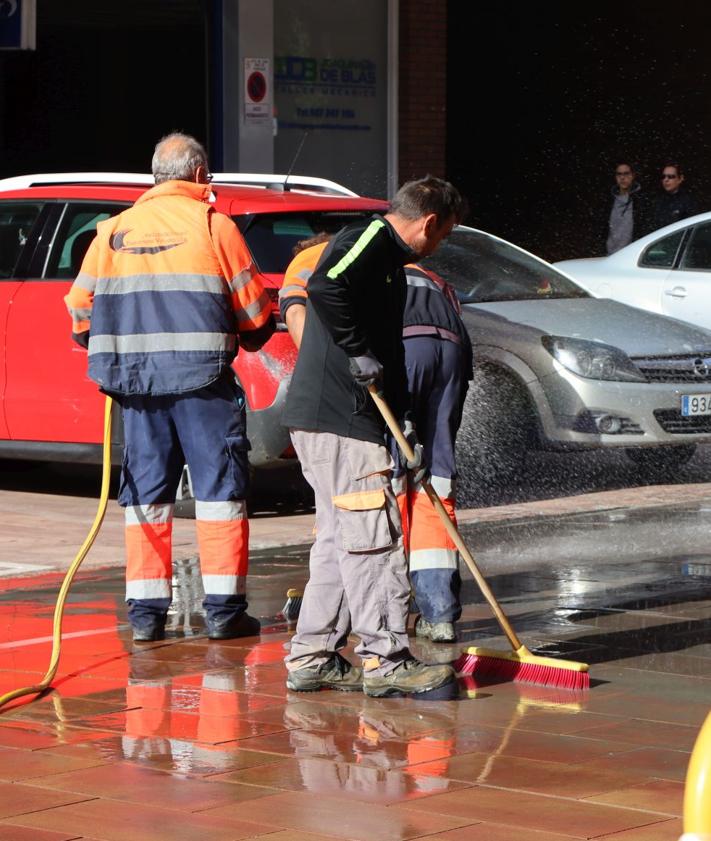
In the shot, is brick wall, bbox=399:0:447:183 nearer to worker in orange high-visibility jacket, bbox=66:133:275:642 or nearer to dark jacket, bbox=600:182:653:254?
dark jacket, bbox=600:182:653:254

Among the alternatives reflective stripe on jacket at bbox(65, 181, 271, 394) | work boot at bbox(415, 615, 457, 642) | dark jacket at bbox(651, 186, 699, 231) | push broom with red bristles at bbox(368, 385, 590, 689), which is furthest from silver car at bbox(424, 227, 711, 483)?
dark jacket at bbox(651, 186, 699, 231)

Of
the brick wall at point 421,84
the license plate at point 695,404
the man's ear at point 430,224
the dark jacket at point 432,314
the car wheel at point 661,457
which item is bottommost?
the car wheel at point 661,457

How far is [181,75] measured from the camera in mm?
20047

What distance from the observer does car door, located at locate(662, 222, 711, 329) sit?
15.3 meters

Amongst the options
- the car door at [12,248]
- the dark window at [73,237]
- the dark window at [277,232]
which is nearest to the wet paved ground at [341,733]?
the dark window at [277,232]

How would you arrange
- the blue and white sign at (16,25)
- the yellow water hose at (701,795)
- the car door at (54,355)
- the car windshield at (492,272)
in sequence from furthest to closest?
1. the blue and white sign at (16,25)
2. the car windshield at (492,272)
3. the car door at (54,355)
4. the yellow water hose at (701,795)

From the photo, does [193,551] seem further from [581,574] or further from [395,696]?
[395,696]

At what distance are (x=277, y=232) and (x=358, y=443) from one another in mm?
4137

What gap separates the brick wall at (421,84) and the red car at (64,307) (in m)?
8.63

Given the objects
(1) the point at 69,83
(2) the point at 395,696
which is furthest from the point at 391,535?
(1) the point at 69,83

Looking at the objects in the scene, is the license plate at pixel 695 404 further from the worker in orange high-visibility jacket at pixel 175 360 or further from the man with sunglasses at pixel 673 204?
the man with sunglasses at pixel 673 204

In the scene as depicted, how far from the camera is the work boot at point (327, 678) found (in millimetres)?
6453

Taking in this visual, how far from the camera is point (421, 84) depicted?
19875 mm

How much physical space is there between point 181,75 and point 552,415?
31.5 ft
